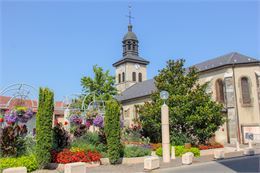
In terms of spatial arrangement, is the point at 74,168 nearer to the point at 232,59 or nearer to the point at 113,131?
the point at 113,131

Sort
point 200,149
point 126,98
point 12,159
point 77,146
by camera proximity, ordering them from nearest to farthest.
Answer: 1. point 12,159
2. point 77,146
3. point 200,149
4. point 126,98

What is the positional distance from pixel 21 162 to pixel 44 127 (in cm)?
194

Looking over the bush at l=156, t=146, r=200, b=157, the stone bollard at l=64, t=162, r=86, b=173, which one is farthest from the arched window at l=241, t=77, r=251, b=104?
the stone bollard at l=64, t=162, r=86, b=173

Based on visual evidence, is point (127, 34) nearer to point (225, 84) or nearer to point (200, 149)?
point (225, 84)

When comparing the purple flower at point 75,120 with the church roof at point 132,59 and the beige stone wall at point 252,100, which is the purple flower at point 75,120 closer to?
the beige stone wall at point 252,100

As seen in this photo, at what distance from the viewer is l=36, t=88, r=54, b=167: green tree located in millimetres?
13023

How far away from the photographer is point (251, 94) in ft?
105

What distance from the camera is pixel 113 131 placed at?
15.3 meters

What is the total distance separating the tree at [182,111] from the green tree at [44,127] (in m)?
10.9

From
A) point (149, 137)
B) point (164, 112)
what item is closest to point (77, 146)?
point (164, 112)

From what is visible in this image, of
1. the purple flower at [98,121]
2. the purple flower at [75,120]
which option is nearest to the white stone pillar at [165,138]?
the purple flower at [98,121]

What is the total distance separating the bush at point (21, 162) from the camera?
476 inches

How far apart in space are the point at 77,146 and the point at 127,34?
49033mm

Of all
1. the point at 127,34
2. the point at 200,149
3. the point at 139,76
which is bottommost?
the point at 200,149
